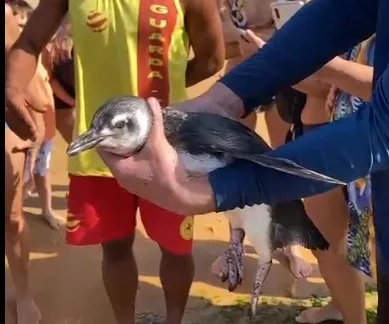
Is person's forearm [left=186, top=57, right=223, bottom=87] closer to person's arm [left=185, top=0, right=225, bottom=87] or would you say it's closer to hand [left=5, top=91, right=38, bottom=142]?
person's arm [left=185, top=0, right=225, bottom=87]

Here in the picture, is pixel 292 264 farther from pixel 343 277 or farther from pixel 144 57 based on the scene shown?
pixel 144 57

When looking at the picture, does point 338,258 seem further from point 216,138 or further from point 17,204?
point 216,138

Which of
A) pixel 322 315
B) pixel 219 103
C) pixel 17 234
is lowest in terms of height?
pixel 322 315

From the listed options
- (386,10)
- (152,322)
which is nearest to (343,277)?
(152,322)

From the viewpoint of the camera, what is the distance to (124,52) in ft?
7.13

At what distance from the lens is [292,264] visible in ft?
8.11

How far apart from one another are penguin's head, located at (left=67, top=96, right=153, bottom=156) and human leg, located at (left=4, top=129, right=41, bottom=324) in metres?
1.27

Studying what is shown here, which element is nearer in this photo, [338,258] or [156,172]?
[156,172]

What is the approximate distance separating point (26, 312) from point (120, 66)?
950 mm

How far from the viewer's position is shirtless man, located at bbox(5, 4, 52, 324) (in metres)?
2.55

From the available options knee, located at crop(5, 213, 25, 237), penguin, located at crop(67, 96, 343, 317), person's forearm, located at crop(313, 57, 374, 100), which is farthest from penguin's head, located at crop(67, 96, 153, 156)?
knee, located at crop(5, 213, 25, 237)

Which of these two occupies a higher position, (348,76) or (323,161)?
(348,76)

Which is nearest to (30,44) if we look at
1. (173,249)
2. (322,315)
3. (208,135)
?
(173,249)

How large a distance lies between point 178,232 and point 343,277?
1.65 feet
